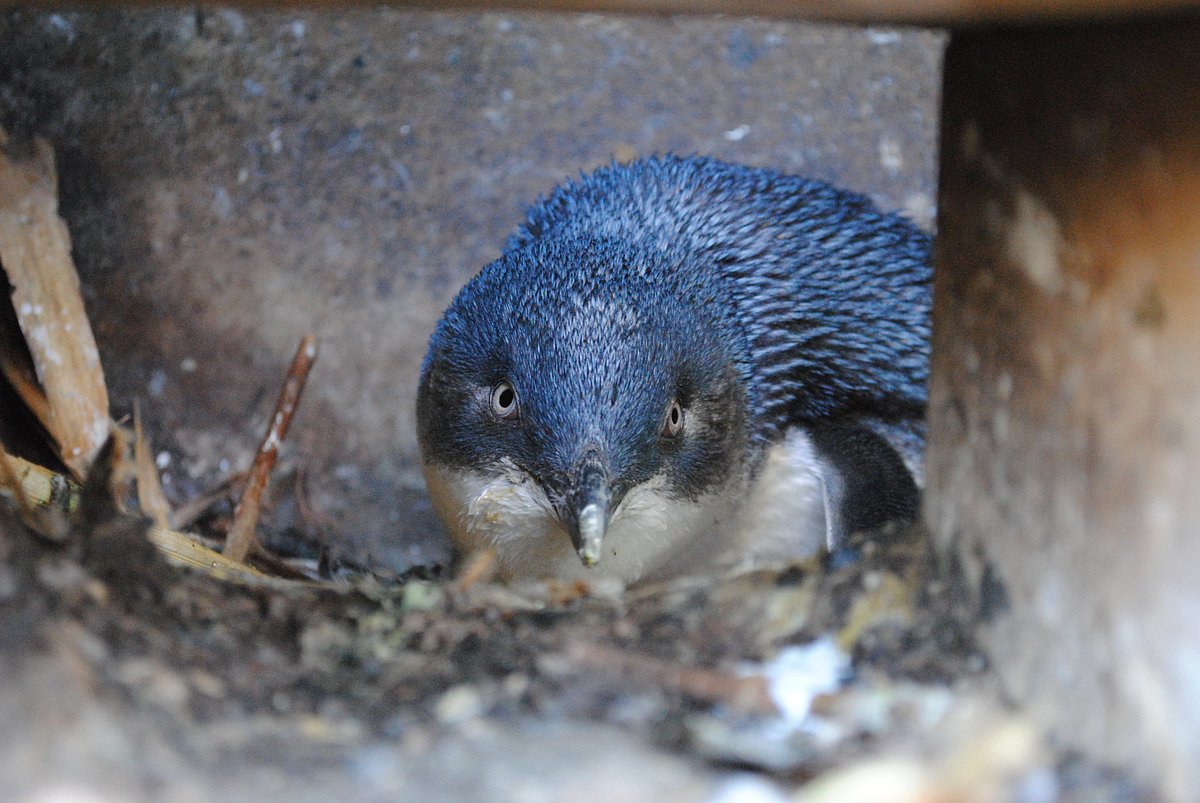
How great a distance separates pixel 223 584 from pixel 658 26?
135 inches

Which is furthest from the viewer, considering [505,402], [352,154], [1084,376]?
[352,154]

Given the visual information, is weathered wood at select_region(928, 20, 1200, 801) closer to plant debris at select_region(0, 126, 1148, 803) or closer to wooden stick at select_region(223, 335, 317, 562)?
plant debris at select_region(0, 126, 1148, 803)

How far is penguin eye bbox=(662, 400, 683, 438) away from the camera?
9.41 feet

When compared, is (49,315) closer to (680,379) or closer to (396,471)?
(396,471)

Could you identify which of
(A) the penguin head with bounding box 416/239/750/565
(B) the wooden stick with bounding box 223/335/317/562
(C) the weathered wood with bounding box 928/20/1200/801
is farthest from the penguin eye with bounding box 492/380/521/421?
(C) the weathered wood with bounding box 928/20/1200/801

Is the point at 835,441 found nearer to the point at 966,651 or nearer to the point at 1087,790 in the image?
the point at 966,651

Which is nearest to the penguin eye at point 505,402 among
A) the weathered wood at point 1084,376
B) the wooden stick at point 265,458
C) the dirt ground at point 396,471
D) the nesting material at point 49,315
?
the dirt ground at point 396,471

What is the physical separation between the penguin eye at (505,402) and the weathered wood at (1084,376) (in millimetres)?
1125

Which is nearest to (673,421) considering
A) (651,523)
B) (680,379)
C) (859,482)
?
(680,379)

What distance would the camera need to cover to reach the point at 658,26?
489cm

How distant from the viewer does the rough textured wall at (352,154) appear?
165 inches

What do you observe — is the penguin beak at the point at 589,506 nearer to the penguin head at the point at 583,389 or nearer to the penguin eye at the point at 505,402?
the penguin head at the point at 583,389

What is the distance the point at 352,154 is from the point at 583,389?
2.24 metres

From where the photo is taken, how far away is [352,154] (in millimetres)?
4559
